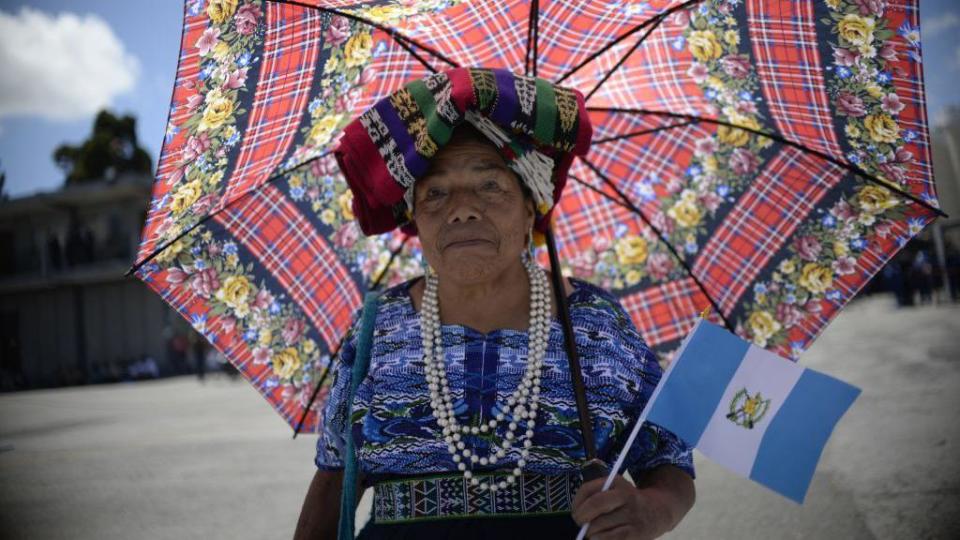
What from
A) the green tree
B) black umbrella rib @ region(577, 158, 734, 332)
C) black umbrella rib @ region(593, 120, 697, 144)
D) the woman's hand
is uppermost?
the green tree

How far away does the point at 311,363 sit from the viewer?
270cm

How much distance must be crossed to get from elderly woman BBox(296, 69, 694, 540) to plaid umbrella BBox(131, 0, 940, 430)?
40cm

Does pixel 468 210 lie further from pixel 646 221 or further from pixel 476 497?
pixel 646 221

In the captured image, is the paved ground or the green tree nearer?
the paved ground

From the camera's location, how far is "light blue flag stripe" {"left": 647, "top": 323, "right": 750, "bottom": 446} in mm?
1758

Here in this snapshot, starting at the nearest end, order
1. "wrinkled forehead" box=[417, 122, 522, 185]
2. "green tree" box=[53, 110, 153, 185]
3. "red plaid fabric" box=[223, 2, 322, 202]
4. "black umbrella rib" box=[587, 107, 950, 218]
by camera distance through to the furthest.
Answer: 1. "wrinkled forehead" box=[417, 122, 522, 185]
2. "red plaid fabric" box=[223, 2, 322, 202]
3. "black umbrella rib" box=[587, 107, 950, 218]
4. "green tree" box=[53, 110, 153, 185]

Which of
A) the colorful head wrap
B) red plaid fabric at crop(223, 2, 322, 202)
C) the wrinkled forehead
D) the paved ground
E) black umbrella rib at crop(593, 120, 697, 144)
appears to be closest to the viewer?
the colorful head wrap

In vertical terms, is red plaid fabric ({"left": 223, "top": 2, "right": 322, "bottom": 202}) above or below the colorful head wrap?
above

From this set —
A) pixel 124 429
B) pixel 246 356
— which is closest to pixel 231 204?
pixel 246 356

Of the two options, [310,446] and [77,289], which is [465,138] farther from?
[77,289]

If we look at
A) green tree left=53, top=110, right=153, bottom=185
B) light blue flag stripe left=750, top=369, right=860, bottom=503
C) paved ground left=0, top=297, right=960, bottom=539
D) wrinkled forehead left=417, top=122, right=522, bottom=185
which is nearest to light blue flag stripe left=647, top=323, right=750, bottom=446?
light blue flag stripe left=750, top=369, right=860, bottom=503

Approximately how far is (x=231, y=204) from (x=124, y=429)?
33.4ft

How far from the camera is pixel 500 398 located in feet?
6.21

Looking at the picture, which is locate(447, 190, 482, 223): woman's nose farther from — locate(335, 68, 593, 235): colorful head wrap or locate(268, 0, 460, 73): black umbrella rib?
locate(268, 0, 460, 73): black umbrella rib
